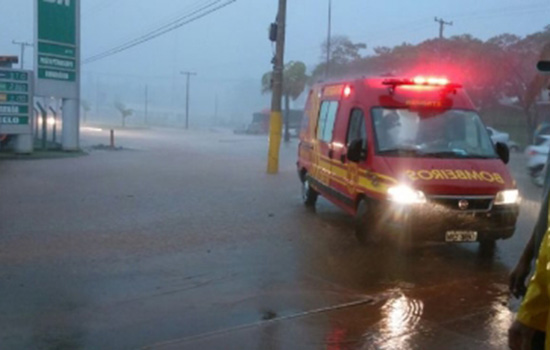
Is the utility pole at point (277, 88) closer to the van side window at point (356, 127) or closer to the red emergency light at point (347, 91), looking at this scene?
the red emergency light at point (347, 91)

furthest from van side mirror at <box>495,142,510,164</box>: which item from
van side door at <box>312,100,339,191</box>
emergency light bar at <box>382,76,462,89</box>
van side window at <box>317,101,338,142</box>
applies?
van side window at <box>317,101,338,142</box>

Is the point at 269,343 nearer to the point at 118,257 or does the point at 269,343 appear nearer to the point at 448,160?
the point at 118,257

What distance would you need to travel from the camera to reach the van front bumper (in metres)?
8.06

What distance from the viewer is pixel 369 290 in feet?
23.4

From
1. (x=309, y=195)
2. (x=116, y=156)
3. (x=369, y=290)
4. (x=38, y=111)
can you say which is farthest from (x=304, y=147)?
(x=38, y=111)

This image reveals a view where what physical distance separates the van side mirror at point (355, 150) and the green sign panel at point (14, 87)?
57.5ft

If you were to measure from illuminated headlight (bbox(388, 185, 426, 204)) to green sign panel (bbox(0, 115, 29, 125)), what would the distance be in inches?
714

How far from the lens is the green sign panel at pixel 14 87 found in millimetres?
22953

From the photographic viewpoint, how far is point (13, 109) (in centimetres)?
2295

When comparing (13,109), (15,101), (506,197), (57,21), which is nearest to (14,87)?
(15,101)

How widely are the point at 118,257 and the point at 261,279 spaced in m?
2.04

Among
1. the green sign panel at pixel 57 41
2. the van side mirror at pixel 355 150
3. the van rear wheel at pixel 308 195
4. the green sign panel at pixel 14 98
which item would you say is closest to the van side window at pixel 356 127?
the van side mirror at pixel 355 150

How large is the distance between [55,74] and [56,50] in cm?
92

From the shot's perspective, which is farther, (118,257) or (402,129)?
(402,129)
